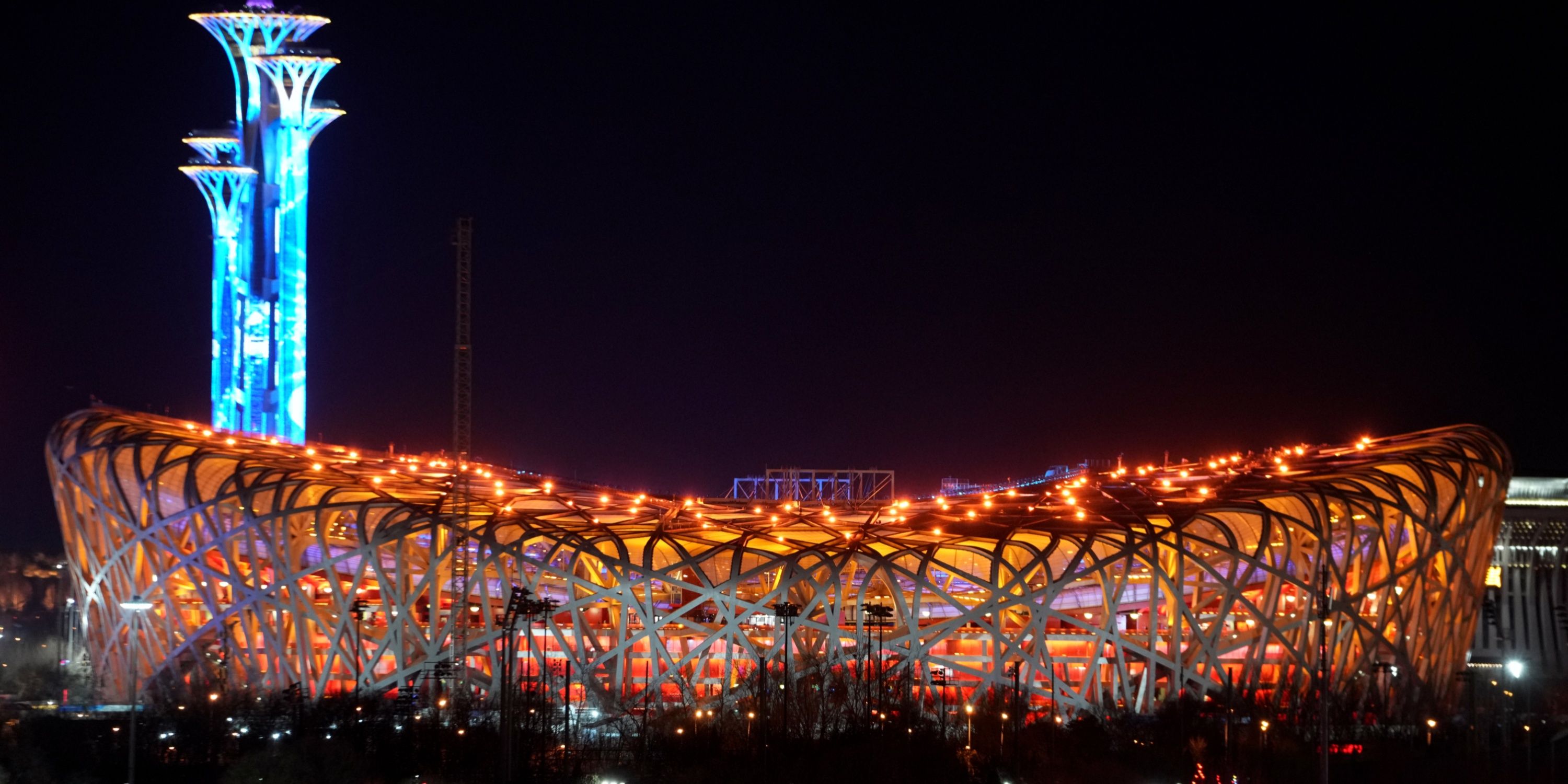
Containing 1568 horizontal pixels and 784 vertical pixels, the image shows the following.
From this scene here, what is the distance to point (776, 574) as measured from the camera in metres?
68.9

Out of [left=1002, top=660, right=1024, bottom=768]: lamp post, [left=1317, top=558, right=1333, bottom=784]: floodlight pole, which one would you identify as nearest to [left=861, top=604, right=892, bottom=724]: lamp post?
[left=1002, top=660, right=1024, bottom=768]: lamp post

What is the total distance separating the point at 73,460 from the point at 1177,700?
138ft

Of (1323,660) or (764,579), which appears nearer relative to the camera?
(1323,660)

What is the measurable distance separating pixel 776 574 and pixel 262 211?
40.4 meters

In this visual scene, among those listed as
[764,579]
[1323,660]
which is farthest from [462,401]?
[1323,660]

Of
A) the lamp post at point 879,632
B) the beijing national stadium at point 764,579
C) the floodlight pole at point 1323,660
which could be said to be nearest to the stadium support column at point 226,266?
the beijing national stadium at point 764,579

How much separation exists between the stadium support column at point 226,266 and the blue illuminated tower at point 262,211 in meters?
0.06

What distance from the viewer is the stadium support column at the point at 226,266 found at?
92.5 m

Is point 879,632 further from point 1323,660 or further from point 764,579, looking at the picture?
point 1323,660

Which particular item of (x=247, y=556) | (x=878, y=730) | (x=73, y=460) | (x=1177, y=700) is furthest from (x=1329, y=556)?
(x=73, y=460)

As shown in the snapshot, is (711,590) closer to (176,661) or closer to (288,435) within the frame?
(176,661)

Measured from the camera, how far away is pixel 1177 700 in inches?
2352

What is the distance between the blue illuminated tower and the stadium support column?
0.06 metres

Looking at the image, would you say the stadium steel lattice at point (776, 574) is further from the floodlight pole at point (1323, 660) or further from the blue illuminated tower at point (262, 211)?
the blue illuminated tower at point (262, 211)
